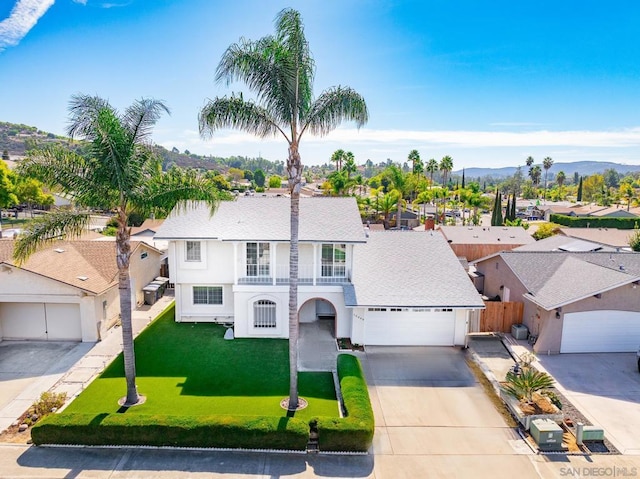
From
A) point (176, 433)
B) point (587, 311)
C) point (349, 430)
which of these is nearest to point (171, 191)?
point (176, 433)

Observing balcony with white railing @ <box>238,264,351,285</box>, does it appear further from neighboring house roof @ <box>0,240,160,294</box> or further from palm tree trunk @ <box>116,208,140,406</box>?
palm tree trunk @ <box>116,208,140,406</box>

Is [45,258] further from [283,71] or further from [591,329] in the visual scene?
[591,329]

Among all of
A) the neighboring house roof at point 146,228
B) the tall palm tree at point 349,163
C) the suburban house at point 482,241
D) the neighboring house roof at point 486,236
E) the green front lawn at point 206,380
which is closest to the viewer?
the green front lawn at point 206,380

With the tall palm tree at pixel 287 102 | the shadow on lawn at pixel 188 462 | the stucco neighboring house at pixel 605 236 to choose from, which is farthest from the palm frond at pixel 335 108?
the stucco neighboring house at pixel 605 236

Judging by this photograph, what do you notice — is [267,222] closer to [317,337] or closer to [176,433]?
[317,337]

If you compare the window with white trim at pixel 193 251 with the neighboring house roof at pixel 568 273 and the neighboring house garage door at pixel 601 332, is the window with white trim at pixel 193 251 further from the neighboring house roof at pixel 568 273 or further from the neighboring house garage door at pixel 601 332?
the neighboring house garage door at pixel 601 332

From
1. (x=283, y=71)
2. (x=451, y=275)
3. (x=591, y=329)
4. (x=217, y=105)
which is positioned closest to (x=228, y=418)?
(x=217, y=105)

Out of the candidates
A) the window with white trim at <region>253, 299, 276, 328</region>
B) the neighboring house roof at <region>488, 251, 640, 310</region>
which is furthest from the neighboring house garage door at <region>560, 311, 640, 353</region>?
the window with white trim at <region>253, 299, 276, 328</region>

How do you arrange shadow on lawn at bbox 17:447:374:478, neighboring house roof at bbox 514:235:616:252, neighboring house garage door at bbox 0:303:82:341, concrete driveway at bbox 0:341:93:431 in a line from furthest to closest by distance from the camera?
neighboring house roof at bbox 514:235:616:252 → neighboring house garage door at bbox 0:303:82:341 → concrete driveway at bbox 0:341:93:431 → shadow on lawn at bbox 17:447:374:478
